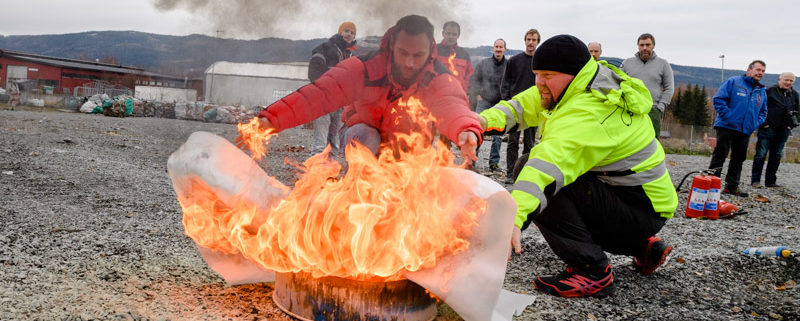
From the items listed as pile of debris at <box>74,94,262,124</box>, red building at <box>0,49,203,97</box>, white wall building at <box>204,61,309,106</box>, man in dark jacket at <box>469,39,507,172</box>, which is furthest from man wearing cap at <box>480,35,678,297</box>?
red building at <box>0,49,203,97</box>

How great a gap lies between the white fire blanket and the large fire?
43 mm

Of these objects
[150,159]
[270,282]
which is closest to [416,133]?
[270,282]

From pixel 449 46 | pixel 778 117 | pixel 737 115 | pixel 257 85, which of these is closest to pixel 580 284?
pixel 449 46

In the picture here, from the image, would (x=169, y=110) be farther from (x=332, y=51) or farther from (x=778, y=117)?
(x=778, y=117)

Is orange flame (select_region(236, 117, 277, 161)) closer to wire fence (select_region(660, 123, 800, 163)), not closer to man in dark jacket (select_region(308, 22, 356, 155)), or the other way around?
man in dark jacket (select_region(308, 22, 356, 155))

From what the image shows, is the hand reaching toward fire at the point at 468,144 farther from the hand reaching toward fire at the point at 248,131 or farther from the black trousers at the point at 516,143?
the black trousers at the point at 516,143

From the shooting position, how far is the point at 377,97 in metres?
3.69

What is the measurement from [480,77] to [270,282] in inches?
236

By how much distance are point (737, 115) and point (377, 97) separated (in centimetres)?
648

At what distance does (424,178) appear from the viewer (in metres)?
2.51

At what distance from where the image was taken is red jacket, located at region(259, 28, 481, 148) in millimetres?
3230

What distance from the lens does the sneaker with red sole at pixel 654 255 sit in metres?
3.47

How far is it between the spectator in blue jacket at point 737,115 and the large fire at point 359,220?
6646 millimetres

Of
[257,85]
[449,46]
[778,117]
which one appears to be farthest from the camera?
[257,85]
